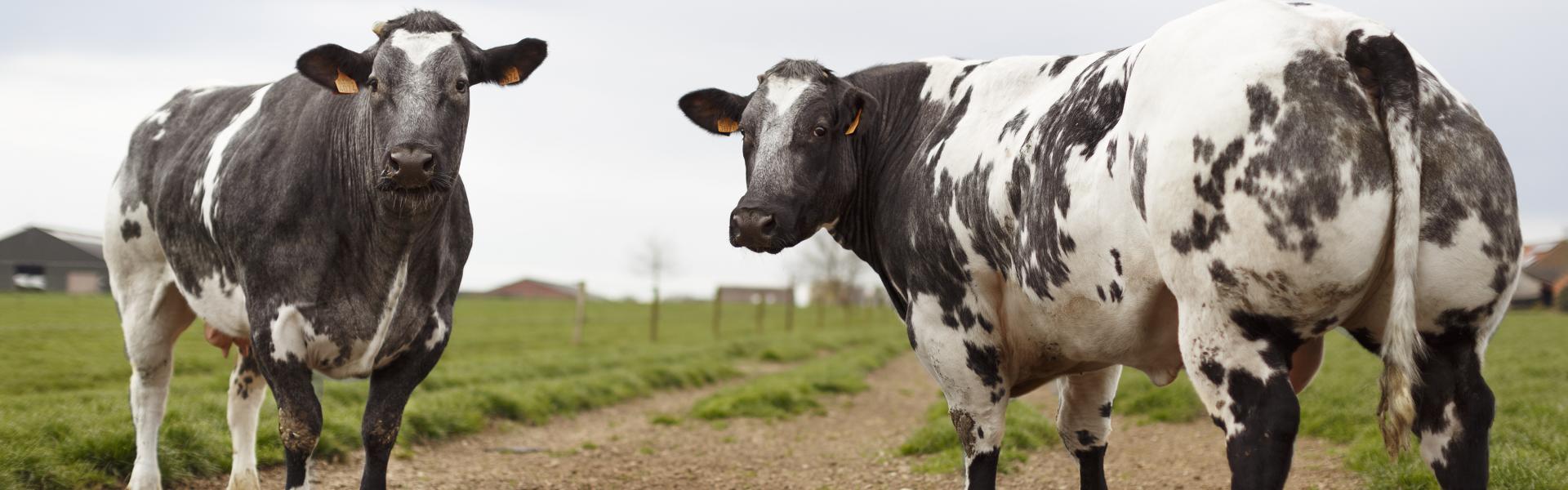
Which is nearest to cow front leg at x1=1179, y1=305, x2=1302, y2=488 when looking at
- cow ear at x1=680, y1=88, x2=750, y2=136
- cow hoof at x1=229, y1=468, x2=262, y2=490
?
cow ear at x1=680, y1=88, x2=750, y2=136

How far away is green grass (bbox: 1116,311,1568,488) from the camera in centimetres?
565

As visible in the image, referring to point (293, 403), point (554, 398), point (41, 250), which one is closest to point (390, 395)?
point (293, 403)

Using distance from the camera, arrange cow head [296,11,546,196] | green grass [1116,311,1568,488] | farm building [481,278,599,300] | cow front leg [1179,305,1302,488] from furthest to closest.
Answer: farm building [481,278,599,300]
green grass [1116,311,1568,488]
cow head [296,11,546,196]
cow front leg [1179,305,1302,488]

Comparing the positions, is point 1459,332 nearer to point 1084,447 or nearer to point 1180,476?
point 1084,447

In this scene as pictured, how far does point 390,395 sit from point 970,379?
8.80 feet

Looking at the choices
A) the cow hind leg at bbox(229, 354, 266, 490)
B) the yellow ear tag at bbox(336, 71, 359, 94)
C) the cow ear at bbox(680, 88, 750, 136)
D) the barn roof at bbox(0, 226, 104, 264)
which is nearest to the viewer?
the yellow ear tag at bbox(336, 71, 359, 94)

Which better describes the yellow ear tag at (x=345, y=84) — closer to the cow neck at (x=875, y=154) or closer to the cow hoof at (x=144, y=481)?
the cow neck at (x=875, y=154)

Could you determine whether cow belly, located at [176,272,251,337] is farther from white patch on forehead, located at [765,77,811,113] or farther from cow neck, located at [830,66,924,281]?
cow neck, located at [830,66,924,281]

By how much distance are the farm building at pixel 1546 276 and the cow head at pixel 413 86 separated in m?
68.9

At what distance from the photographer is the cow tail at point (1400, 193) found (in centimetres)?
285

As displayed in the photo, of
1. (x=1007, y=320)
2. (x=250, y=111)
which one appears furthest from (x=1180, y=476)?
(x=250, y=111)

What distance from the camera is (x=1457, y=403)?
3.12 metres

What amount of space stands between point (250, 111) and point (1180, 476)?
18.8 feet

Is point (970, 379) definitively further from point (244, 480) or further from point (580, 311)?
point (580, 311)
